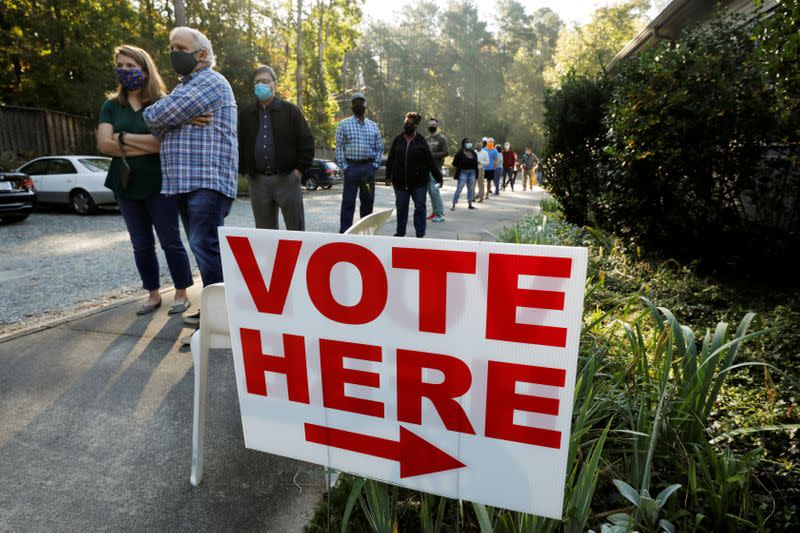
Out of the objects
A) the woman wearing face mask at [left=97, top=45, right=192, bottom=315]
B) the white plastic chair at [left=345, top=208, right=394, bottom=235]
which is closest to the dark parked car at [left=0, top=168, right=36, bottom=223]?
the woman wearing face mask at [left=97, top=45, right=192, bottom=315]

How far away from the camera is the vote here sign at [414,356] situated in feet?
3.91

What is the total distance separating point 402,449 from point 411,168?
577cm

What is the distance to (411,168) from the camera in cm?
686

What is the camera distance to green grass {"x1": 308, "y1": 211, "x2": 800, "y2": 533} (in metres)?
1.54

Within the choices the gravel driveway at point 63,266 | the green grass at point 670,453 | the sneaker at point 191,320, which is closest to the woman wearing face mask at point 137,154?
the sneaker at point 191,320

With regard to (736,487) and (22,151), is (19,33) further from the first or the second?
(736,487)

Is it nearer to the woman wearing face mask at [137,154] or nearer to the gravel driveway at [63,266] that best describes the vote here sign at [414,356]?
the woman wearing face mask at [137,154]

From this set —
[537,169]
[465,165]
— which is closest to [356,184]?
[465,165]

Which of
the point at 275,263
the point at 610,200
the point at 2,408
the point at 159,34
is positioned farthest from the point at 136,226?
the point at 159,34

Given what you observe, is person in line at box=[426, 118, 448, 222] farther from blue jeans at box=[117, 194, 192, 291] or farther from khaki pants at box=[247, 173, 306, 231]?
blue jeans at box=[117, 194, 192, 291]

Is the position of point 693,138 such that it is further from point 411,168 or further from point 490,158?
point 490,158

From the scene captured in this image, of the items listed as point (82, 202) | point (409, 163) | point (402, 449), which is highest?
point (409, 163)

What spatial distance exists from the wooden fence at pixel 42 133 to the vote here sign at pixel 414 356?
59.9ft

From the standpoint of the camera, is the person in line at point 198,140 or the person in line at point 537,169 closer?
the person in line at point 198,140
